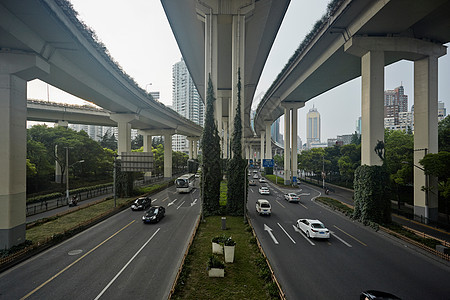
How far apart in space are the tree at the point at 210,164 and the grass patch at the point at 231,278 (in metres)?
7.38

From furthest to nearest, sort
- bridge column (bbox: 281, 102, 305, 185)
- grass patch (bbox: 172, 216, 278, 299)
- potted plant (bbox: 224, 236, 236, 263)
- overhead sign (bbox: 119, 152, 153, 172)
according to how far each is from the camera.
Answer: bridge column (bbox: 281, 102, 305, 185)
overhead sign (bbox: 119, 152, 153, 172)
potted plant (bbox: 224, 236, 236, 263)
grass patch (bbox: 172, 216, 278, 299)

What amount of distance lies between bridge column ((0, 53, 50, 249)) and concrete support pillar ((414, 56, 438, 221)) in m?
32.2

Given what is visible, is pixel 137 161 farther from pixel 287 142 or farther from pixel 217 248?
pixel 287 142

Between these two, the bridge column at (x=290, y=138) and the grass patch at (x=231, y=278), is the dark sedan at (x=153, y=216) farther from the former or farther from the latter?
the bridge column at (x=290, y=138)

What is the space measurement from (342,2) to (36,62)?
2305cm

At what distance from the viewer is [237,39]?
25203 millimetres

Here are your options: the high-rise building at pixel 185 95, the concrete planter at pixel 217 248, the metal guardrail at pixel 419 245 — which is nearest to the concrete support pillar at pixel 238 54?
the concrete planter at pixel 217 248

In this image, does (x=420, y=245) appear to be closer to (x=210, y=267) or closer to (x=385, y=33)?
(x=210, y=267)

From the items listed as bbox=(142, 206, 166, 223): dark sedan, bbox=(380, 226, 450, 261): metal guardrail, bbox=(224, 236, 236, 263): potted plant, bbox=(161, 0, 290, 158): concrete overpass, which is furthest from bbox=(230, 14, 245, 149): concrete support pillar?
bbox=(380, 226, 450, 261): metal guardrail

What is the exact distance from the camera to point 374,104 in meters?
19.6

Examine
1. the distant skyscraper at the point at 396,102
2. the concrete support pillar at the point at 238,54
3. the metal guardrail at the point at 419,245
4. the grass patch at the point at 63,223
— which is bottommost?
the grass patch at the point at 63,223

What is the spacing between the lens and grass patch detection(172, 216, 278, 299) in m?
8.77

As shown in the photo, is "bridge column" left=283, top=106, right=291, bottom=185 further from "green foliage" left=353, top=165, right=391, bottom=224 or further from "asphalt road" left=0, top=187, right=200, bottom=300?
"asphalt road" left=0, top=187, right=200, bottom=300

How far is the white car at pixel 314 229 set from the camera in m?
15.2
